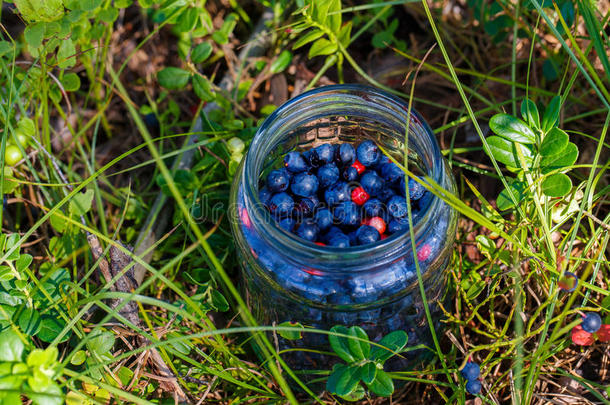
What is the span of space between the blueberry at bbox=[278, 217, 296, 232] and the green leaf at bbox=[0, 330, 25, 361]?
69 cm

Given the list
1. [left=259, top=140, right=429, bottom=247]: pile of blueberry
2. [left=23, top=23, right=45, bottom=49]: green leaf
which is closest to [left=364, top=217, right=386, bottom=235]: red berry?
[left=259, top=140, right=429, bottom=247]: pile of blueberry

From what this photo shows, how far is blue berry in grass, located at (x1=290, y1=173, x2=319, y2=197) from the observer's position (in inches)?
62.9

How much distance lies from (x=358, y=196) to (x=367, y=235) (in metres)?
0.20

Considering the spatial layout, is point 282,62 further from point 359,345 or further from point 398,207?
point 359,345

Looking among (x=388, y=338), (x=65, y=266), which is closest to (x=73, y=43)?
(x=65, y=266)

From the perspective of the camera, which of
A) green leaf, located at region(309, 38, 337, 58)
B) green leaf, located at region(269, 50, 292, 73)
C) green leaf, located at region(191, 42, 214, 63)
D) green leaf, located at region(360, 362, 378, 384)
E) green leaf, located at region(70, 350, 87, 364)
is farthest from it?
green leaf, located at region(269, 50, 292, 73)

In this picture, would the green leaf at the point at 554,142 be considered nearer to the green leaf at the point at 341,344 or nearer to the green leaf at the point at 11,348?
the green leaf at the point at 341,344

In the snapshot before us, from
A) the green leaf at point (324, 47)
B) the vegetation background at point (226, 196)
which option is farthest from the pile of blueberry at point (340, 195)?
the green leaf at point (324, 47)

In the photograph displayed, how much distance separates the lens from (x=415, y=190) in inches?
60.9

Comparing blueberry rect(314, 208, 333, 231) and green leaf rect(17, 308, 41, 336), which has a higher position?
blueberry rect(314, 208, 333, 231)

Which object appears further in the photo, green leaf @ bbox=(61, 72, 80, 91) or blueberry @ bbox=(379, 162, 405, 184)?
green leaf @ bbox=(61, 72, 80, 91)

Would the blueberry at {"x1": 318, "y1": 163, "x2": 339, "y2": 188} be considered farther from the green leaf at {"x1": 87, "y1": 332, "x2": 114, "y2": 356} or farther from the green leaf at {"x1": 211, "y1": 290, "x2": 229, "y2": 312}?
the green leaf at {"x1": 87, "y1": 332, "x2": 114, "y2": 356}

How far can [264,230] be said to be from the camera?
52.5 inches

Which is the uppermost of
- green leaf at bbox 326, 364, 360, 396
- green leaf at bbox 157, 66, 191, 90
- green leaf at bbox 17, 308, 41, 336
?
green leaf at bbox 157, 66, 191, 90
